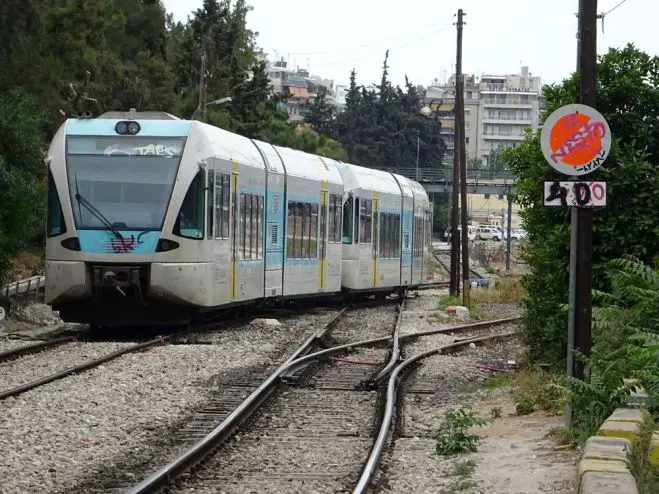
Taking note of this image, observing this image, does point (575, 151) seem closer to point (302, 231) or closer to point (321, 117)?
point (302, 231)

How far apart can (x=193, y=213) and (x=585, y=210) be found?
9147 millimetres

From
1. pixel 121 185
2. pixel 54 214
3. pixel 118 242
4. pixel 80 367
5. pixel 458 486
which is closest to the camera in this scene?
pixel 458 486

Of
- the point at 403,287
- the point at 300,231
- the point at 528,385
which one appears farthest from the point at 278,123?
the point at 528,385

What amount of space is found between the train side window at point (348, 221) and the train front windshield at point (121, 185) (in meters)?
11.2

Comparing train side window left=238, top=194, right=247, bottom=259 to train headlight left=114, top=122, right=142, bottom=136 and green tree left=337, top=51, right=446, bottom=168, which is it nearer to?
train headlight left=114, top=122, right=142, bottom=136

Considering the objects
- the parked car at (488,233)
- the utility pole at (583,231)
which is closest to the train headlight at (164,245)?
the utility pole at (583,231)

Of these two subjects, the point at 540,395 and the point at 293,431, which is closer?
the point at 293,431

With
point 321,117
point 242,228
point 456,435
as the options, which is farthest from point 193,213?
point 321,117

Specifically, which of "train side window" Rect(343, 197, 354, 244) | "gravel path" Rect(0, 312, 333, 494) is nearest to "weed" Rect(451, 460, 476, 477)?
"gravel path" Rect(0, 312, 333, 494)

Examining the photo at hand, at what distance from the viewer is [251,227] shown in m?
23.6

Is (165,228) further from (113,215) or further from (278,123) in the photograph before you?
(278,123)

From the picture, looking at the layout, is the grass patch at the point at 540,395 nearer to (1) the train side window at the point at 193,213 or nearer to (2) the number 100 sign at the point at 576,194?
(2) the number 100 sign at the point at 576,194

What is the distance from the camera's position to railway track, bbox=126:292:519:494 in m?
9.78

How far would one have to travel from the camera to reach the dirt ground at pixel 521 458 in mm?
9531
